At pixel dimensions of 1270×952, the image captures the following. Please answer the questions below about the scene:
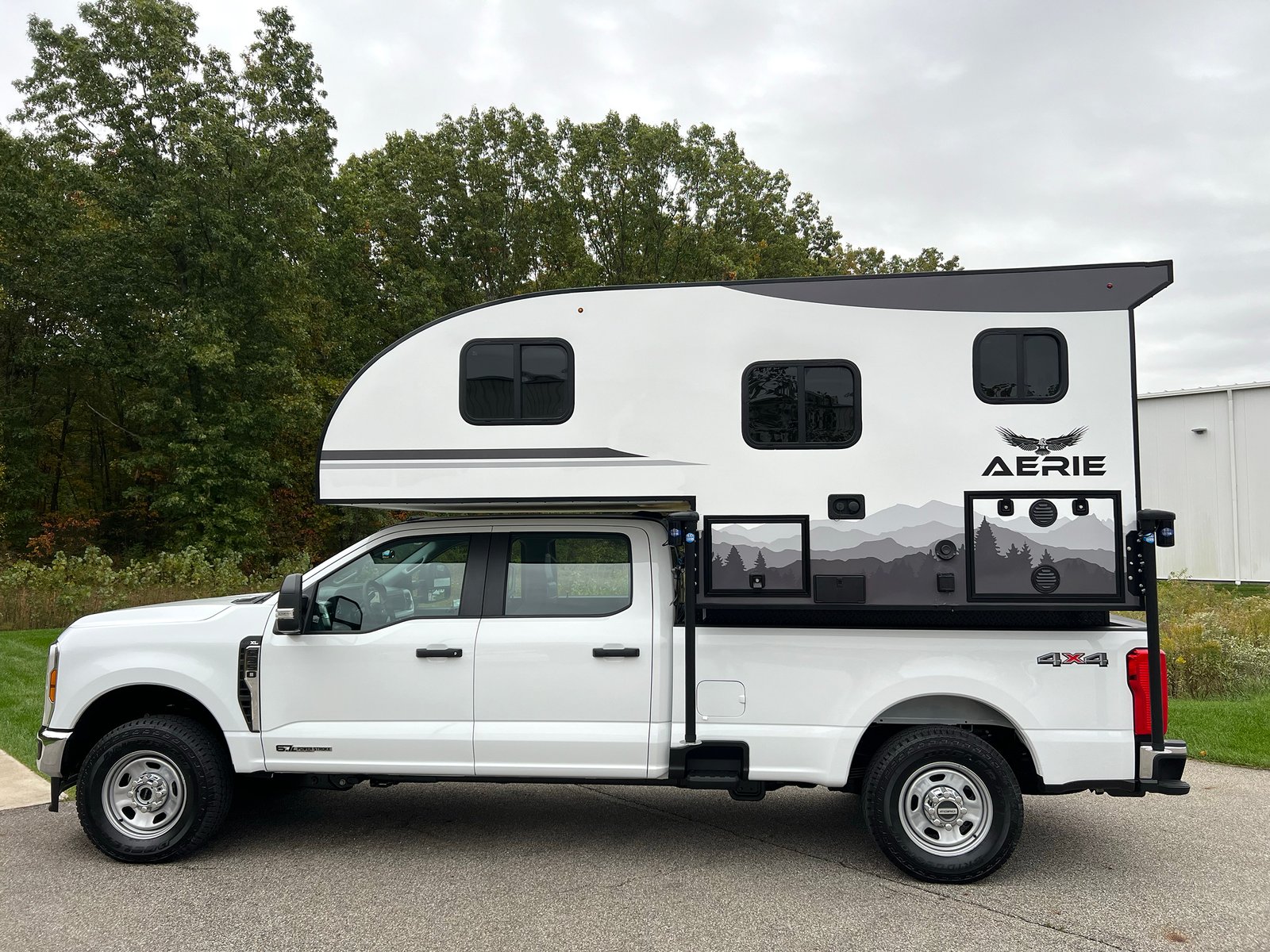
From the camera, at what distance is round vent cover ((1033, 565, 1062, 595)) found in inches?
194

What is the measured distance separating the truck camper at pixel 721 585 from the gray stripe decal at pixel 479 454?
0.05ft

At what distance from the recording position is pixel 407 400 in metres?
5.42

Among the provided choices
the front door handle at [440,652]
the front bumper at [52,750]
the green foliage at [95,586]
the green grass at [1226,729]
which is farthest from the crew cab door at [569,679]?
the green foliage at [95,586]

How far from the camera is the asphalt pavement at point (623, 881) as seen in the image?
442cm

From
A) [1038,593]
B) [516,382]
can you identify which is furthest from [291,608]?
[1038,593]

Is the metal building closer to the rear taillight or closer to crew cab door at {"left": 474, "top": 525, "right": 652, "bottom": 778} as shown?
the rear taillight

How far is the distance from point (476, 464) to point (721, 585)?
4.89ft

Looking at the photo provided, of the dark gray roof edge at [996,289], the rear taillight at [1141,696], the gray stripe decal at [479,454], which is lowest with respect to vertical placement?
the rear taillight at [1141,696]

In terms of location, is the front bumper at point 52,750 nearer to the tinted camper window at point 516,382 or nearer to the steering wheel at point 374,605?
the steering wheel at point 374,605

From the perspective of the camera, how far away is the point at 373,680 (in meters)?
5.33

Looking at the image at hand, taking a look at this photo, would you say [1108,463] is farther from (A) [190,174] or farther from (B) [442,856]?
(A) [190,174]

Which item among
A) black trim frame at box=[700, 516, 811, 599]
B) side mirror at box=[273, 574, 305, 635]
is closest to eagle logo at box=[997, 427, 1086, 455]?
black trim frame at box=[700, 516, 811, 599]

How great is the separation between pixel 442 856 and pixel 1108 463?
13.7ft

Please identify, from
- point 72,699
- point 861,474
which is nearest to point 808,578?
point 861,474
